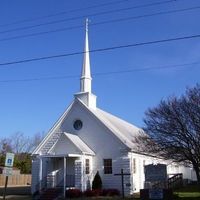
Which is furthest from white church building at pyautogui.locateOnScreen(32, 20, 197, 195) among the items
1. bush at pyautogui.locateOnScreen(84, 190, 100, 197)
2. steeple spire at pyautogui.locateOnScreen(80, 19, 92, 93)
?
bush at pyautogui.locateOnScreen(84, 190, 100, 197)

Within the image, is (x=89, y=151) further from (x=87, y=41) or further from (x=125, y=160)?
(x=87, y=41)

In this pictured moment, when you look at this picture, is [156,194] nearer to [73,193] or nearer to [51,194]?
[73,193]

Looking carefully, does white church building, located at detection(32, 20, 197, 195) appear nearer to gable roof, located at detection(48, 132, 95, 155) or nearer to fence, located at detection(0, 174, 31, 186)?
gable roof, located at detection(48, 132, 95, 155)

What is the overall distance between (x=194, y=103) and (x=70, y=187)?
43.4 ft

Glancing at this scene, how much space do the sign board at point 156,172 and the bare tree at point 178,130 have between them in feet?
6.04

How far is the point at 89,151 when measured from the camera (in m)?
35.8

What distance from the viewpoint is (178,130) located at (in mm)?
27531

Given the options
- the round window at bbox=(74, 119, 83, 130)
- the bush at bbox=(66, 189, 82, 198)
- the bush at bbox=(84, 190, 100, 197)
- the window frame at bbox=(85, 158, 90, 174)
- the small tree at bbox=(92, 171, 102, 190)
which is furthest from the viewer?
the round window at bbox=(74, 119, 83, 130)

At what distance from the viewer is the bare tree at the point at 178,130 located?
27.0 m

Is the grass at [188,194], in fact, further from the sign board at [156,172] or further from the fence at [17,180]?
the fence at [17,180]

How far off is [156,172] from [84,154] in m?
9.74

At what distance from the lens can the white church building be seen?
34.5m

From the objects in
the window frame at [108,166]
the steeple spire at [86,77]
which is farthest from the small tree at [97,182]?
the steeple spire at [86,77]

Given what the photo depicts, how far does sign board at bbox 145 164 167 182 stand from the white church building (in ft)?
23.6
